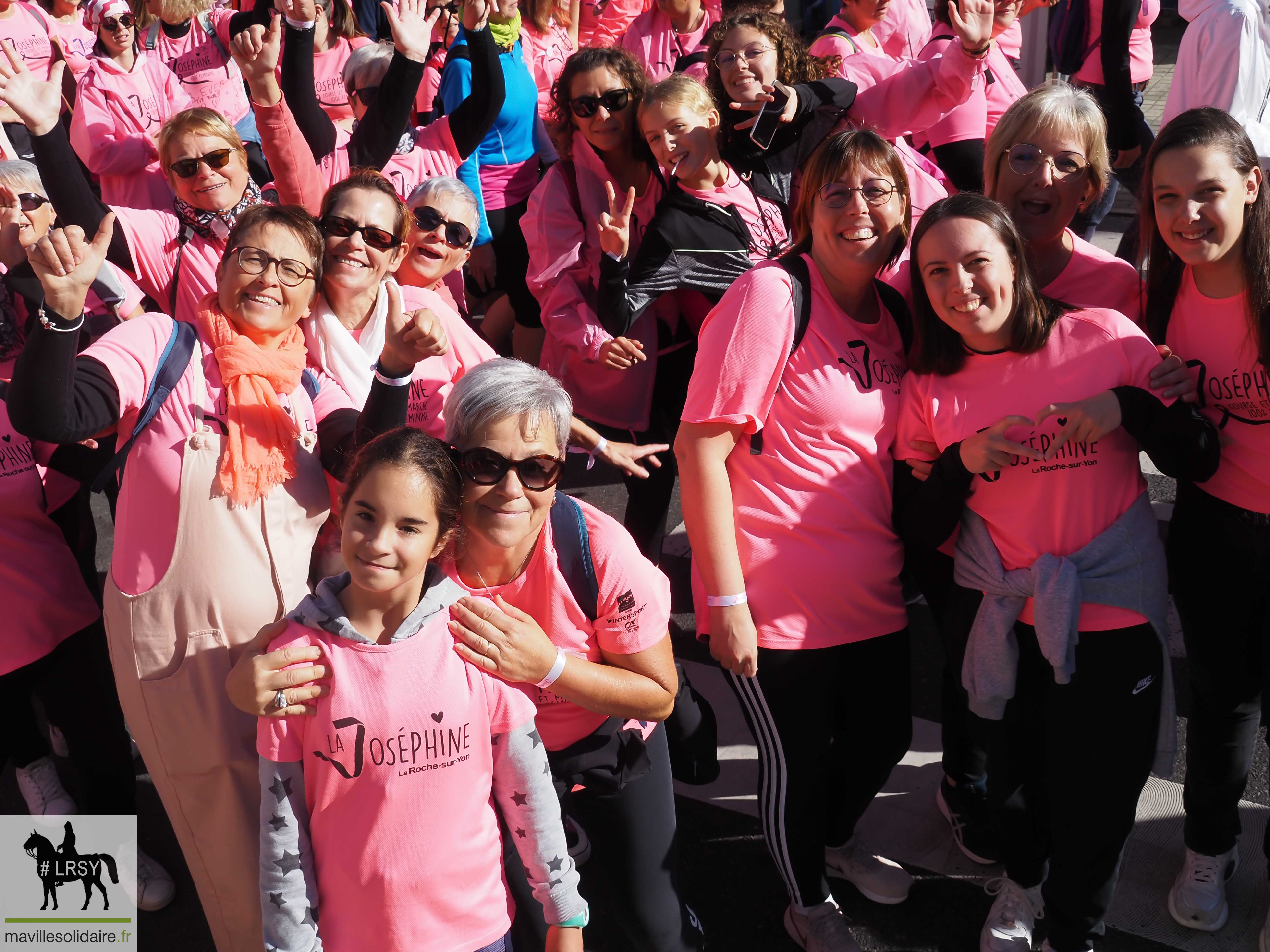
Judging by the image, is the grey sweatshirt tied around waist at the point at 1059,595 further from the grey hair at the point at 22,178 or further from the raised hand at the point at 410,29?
the grey hair at the point at 22,178

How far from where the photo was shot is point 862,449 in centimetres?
254

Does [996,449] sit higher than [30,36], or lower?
lower

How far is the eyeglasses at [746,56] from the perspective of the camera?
3.60m

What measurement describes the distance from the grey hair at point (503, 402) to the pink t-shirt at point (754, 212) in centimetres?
138

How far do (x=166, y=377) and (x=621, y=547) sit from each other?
1.04 m

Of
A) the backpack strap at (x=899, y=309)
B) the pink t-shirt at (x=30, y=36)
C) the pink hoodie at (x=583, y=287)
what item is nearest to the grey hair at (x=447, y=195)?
the pink hoodie at (x=583, y=287)

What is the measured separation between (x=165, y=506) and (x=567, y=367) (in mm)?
1800

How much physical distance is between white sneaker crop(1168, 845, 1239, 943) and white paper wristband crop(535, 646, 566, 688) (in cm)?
183

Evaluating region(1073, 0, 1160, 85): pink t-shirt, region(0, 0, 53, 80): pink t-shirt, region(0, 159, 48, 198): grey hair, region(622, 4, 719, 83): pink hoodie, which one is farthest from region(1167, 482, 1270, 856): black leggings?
region(0, 0, 53, 80): pink t-shirt

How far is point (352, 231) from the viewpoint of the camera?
108 inches

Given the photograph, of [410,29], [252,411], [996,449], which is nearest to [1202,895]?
[996,449]

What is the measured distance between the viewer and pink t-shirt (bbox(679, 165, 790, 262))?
11.3 ft

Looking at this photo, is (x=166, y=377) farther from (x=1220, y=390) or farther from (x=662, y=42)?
(x=662, y=42)

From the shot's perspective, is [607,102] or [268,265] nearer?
[268,265]
